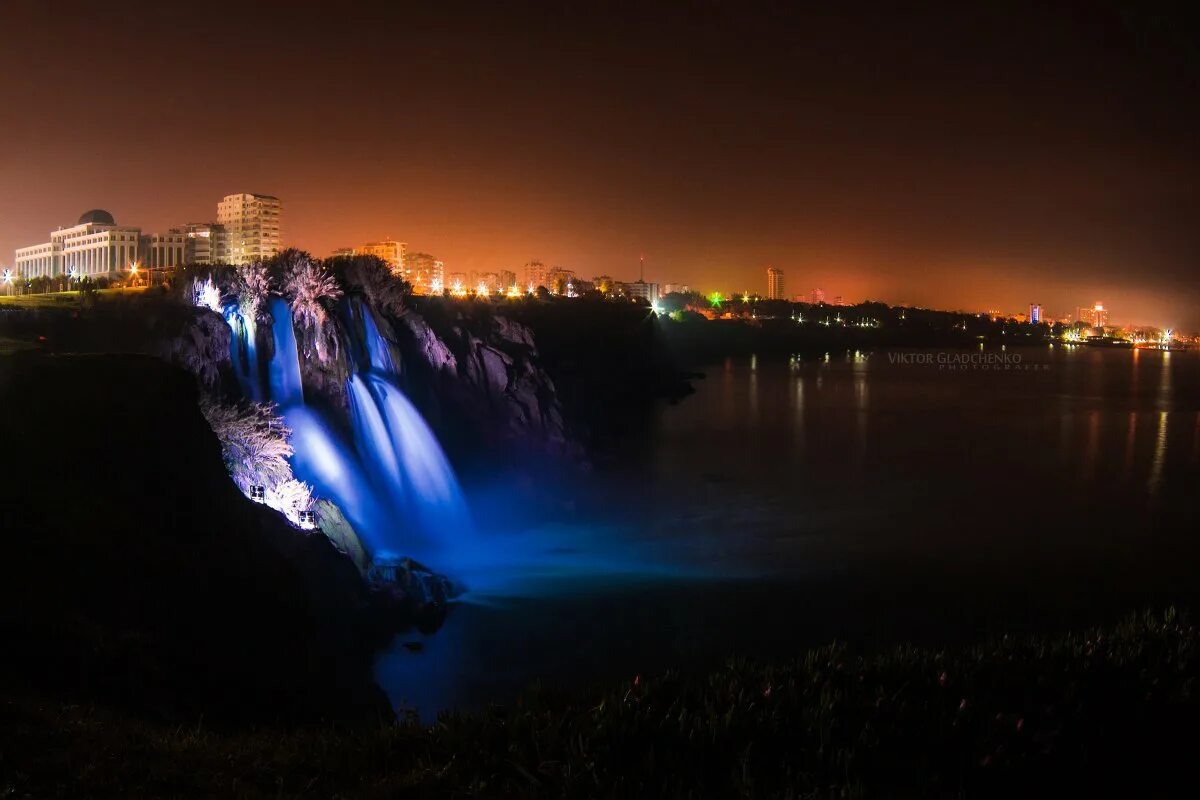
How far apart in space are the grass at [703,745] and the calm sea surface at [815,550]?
3.73 meters

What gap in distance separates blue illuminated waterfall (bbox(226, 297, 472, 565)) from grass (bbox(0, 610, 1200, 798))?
15.5 metres

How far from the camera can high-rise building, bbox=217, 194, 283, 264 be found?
3725 inches

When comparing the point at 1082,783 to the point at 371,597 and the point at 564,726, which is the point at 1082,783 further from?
the point at 371,597

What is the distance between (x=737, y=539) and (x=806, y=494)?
27.5 feet

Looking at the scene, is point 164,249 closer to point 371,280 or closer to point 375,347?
point 371,280

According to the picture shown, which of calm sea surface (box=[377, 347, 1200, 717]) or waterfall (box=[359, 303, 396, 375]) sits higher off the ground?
waterfall (box=[359, 303, 396, 375])

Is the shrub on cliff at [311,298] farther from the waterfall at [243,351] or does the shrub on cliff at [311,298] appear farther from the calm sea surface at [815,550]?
the calm sea surface at [815,550]

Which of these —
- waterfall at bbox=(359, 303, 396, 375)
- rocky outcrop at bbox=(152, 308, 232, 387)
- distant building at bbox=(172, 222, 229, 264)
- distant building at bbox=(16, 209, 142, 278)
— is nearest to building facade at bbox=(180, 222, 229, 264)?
distant building at bbox=(172, 222, 229, 264)

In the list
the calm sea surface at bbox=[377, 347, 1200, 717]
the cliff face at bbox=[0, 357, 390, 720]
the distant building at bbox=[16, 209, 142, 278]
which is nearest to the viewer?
the cliff face at bbox=[0, 357, 390, 720]

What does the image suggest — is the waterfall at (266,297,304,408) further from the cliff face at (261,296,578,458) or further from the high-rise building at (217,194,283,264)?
the high-rise building at (217,194,283,264)

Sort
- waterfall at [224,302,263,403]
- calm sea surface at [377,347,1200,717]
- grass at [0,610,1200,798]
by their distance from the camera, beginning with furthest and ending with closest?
1. waterfall at [224,302,263,403]
2. calm sea surface at [377,347,1200,717]
3. grass at [0,610,1200,798]

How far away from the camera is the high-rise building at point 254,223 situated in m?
94.6

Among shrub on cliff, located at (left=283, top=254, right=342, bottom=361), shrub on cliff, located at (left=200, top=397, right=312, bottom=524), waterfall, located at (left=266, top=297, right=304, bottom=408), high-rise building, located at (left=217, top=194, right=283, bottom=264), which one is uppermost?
high-rise building, located at (left=217, top=194, right=283, bottom=264)

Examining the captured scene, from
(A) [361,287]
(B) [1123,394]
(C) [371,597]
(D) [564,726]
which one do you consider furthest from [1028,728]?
(B) [1123,394]
